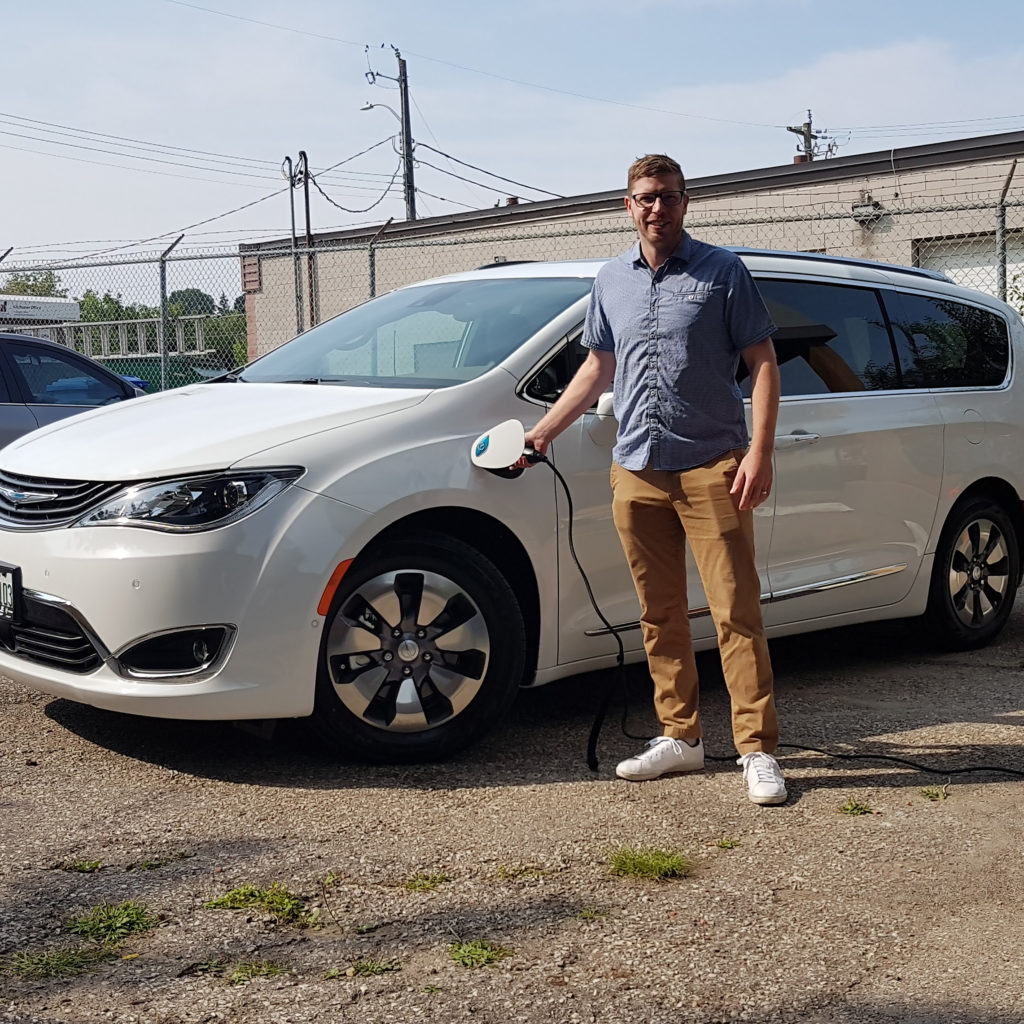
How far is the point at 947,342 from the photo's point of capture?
622 centimetres

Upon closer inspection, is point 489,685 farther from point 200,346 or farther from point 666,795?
point 200,346

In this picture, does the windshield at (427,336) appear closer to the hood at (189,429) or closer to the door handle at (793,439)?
the hood at (189,429)

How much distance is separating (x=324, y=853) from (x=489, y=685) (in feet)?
3.27

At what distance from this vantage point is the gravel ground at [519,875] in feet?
9.16

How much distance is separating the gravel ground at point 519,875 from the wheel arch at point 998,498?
1165 millimetres

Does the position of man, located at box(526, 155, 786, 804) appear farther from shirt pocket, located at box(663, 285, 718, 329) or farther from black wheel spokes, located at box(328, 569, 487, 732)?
black wheel spokes, located at box(328, 569, 487, 732)

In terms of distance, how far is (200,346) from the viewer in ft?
53.1

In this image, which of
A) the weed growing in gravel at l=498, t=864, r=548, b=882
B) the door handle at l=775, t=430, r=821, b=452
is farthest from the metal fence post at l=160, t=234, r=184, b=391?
the weed growing in gravel at l=498, t=864, r=548, b=882

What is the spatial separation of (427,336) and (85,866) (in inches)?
94.5

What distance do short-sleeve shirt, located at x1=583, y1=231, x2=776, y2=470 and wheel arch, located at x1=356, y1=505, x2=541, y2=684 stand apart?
518 mm

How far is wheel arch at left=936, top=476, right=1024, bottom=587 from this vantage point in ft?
19.9

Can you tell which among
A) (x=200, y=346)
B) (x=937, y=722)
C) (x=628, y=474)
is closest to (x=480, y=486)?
(x=628, y=474)

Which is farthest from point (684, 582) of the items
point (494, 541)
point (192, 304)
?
point (192, 304)

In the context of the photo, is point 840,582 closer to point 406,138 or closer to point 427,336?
point 427,336
